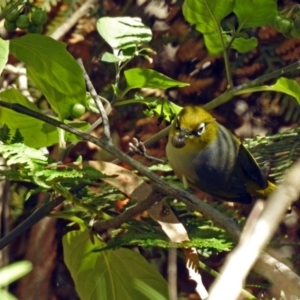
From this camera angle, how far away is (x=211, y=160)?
1.47m

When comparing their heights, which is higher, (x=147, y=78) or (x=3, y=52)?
(x=3, y=52)

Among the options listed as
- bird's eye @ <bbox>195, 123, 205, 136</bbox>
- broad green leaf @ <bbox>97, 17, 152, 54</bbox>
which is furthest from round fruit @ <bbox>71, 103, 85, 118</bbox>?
bird's eye @ <bbox>195, 123, 205, 136</bbox>

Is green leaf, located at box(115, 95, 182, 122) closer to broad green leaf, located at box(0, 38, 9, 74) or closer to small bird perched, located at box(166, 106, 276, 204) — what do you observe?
small bird perched, located at box(166, 106, 276, 204)

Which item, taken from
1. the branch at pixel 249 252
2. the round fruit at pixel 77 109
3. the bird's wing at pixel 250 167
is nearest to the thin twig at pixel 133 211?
the round fruit at pixel 77 109

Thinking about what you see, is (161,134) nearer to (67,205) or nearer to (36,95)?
(67,205)

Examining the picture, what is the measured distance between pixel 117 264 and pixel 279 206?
840mm

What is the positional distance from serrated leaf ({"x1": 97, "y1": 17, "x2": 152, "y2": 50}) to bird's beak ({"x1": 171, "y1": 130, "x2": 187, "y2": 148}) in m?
0.24

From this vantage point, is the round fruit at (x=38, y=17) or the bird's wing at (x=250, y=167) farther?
the bird's wing at (x=250, y=167)

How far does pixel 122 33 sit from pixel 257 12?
8.2 inches

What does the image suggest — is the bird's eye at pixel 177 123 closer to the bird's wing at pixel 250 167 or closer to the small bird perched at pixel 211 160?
the small bird perched at pixel 211 160

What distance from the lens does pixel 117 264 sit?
1210mm

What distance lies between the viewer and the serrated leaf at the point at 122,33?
1156 mm

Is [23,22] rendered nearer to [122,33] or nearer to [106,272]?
[122,33]

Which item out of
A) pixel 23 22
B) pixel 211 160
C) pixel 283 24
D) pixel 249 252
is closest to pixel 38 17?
pixel 23 22
